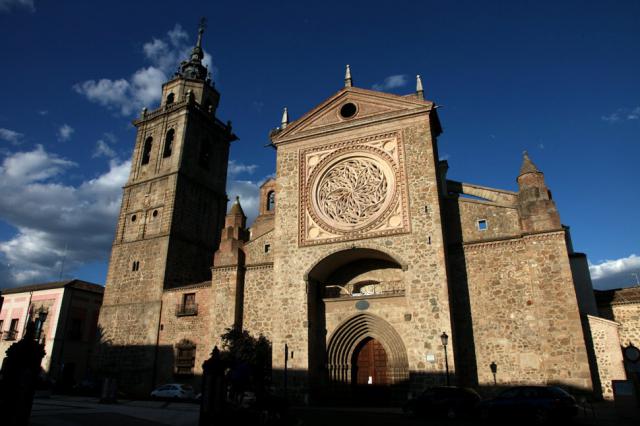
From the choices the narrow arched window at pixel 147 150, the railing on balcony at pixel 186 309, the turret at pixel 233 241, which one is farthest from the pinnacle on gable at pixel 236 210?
the narrow arched window at pixel 147 150

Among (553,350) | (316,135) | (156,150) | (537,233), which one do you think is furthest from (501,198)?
(156,150)

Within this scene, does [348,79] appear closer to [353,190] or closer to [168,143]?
[353,190]

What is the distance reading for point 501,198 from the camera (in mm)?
22078

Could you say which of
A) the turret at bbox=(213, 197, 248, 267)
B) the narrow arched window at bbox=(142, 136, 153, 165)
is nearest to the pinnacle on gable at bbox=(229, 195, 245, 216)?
the turret at bbox=(213, 197, 248, 267)

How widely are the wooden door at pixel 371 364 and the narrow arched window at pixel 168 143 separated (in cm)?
1972

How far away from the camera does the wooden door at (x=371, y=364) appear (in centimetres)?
1928

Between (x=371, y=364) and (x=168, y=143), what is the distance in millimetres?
21427

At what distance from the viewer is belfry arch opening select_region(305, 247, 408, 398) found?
19.0m

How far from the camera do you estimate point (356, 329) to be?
1986 centimetres

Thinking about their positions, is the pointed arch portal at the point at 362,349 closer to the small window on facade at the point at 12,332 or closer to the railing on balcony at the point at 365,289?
the railing on balcony at the point at 365,289

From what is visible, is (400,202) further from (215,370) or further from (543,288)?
(215,370)

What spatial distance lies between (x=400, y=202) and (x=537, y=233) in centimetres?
554

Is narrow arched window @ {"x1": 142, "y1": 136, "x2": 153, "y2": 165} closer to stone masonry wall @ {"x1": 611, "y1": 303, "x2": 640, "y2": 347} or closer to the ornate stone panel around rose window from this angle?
the ornate stone panel around rose window

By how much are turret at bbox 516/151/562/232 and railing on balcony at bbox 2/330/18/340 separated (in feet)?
112
